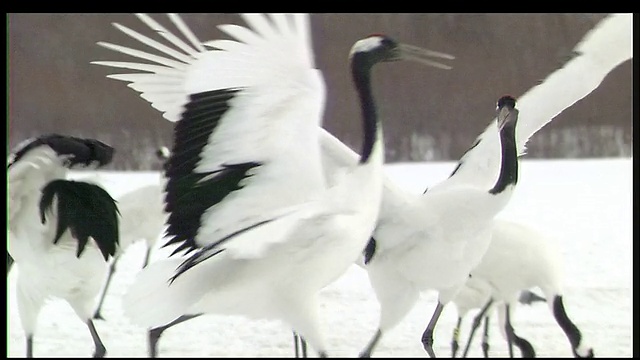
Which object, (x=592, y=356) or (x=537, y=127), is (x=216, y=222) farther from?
(x=592, y=356)

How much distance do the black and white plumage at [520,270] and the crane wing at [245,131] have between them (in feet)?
2.58

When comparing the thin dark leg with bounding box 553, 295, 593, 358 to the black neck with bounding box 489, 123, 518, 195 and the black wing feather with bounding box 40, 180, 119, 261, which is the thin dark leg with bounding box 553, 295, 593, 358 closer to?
the black neck with bounding box 489, 123, 518, 195

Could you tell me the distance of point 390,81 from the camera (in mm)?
2826

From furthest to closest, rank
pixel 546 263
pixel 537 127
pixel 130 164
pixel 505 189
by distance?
pixel 130 164, pixel 546 263, pixel 537 127, pixel 505 189

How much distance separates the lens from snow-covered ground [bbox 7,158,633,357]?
8.71ft

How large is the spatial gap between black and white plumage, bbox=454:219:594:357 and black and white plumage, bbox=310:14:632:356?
0.25 m

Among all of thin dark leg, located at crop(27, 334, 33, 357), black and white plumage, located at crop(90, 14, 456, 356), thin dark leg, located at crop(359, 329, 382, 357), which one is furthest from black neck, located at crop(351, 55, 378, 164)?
thin dark leg, located at crop(27, 334, 33, 357)

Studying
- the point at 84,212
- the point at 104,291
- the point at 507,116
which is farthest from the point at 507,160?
the point at 104,291

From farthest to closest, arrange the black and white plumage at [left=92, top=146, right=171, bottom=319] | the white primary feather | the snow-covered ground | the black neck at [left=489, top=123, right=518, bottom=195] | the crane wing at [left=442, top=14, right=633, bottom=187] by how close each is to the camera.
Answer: the black and white plumage at [left=92, top=146, right=171, bottom=319] < the snow-covered ground < the crane wing at [left=442, top=14, right=633, bottom=187] < the black neck at [left=489, top=123, right=518, bottom=195] < the white primary feather

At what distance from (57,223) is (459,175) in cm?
105

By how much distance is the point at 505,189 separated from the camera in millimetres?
2102

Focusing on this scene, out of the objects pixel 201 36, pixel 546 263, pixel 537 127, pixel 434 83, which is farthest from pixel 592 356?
pixel 201 36

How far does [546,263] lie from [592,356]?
0.29m

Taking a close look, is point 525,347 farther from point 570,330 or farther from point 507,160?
point 507,160
